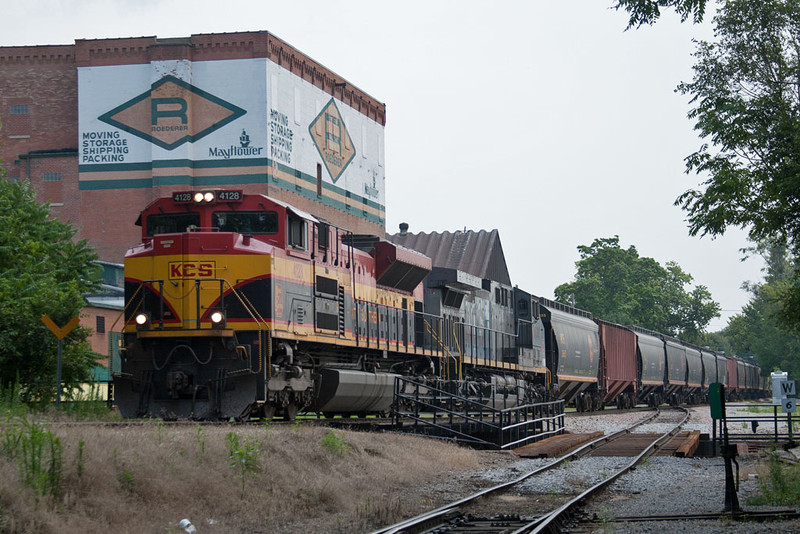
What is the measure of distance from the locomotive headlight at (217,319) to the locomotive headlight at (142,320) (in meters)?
1.10

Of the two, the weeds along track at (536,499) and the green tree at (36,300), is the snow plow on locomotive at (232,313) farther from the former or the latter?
the weeds along track at (536,499)

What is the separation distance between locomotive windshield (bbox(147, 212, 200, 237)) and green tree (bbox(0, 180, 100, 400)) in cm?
357

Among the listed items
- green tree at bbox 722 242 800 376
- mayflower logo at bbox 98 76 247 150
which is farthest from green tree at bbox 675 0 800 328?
green tree at bbox 722 242 800 376

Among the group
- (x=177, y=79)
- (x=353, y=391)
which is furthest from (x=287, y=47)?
(x=353, y=391)

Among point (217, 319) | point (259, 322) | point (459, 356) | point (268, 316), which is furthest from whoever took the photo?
point (459, 356)

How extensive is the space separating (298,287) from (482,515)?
7588 millimetres

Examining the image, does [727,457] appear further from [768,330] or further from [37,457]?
[768,330]

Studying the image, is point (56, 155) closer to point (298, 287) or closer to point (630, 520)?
point (298, 287)

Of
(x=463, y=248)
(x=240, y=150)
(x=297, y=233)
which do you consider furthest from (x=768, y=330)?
(x=297, y=233)

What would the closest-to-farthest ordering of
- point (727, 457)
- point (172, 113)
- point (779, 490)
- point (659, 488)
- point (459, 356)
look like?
point (727, 457)
point (779, 490)
point (659, 488)
point (459, 356)
point (172, 113)

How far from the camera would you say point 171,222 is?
56.6 feet

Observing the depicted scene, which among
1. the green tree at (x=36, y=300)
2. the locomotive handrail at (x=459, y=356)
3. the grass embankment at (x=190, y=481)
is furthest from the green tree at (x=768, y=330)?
the grass embankment at (x=190, y=481)

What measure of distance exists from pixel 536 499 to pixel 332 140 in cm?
4317

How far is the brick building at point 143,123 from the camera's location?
153ft
